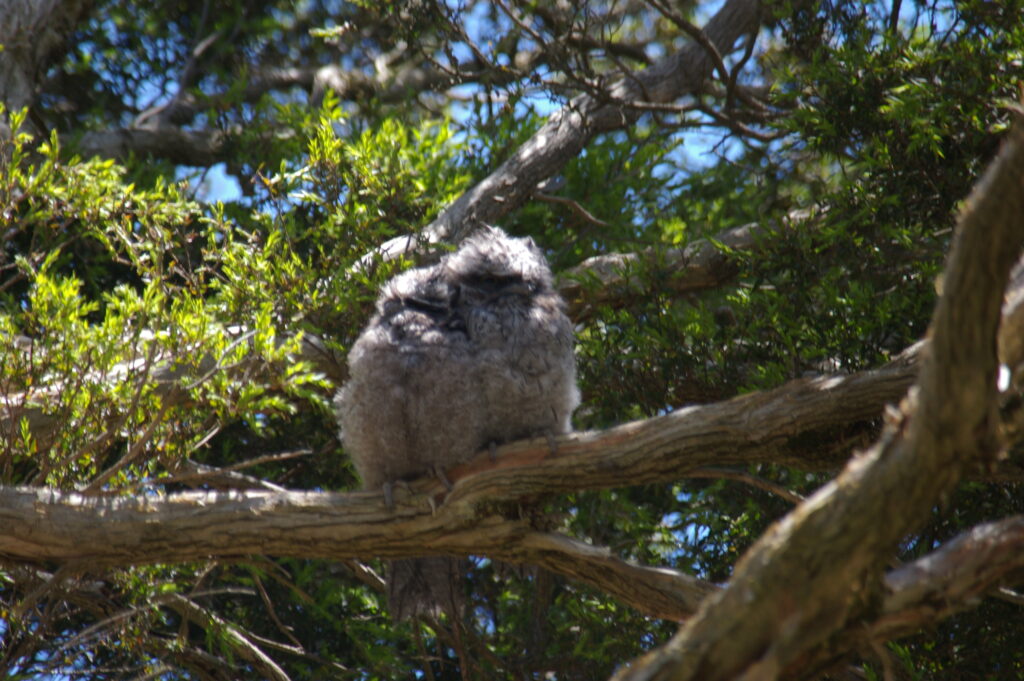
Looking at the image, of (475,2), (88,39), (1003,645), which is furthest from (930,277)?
(88,39)

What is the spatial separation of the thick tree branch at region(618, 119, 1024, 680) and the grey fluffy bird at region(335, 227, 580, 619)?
5.60ft

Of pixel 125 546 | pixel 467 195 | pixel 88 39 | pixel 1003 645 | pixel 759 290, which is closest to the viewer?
pixel 125 546

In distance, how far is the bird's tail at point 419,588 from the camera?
3.80 metres

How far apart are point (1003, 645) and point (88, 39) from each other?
662cm

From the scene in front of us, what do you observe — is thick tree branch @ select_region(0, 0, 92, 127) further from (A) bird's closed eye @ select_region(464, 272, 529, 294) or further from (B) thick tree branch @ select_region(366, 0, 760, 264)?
(A) bird's closed eye @ select_region(464, 272, 529, 294)

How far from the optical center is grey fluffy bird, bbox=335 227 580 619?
3.55 metres

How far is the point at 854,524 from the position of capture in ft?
6.17

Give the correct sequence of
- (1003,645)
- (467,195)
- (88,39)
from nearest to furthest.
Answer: (1003,645) → (467,195) → (88,39)

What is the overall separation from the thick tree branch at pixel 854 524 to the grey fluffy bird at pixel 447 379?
5.60 ft

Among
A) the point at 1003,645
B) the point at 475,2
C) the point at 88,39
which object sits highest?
the point at 88,39

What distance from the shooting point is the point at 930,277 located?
360 centimetres

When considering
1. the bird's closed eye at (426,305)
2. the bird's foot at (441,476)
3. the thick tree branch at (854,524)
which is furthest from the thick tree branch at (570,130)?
the thick tree branch at (854,524)

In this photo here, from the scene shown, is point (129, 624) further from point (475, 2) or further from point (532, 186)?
point (475, 2)

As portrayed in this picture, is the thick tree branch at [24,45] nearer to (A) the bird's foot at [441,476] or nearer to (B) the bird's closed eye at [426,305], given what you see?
(B) the bird's closed eye at [426,305]
